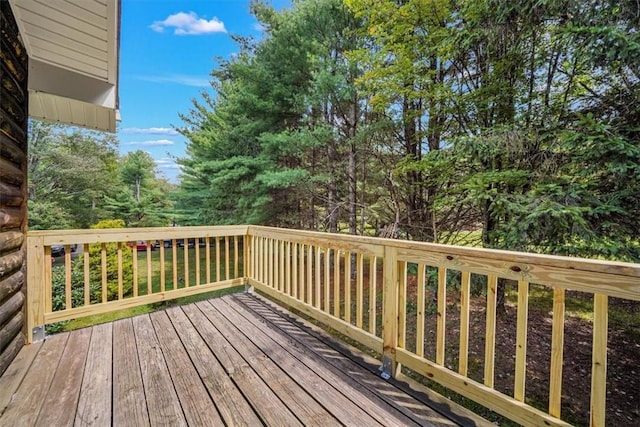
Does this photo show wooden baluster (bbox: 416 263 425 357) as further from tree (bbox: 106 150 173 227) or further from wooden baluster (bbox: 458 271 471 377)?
tree (bbox: 106 150 173 227)

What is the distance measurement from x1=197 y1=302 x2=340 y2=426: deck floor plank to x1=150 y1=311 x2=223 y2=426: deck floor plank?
1.21 feet

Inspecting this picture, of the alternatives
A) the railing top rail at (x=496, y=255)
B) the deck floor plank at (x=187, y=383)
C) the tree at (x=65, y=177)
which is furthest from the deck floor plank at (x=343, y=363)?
the tree at (x=65, y=177)

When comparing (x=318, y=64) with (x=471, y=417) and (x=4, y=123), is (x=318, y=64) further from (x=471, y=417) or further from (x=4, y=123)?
(x=471, y=417)

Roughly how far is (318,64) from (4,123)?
5.17 meters

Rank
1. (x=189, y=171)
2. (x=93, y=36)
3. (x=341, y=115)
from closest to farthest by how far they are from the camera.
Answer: (x=93, y=36) → (x=341, y=115) → (x=189, y=171)

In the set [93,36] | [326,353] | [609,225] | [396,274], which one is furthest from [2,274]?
[609,225]

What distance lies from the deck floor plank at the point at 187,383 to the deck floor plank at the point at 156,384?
0.03 metres

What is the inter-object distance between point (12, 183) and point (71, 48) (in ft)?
3.71

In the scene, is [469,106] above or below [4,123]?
above

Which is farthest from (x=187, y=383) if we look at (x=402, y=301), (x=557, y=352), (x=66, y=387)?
(x=557, y=352)

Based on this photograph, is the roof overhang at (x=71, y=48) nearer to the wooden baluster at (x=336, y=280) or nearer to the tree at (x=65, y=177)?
the wooden baluster at (x=336, y=280)

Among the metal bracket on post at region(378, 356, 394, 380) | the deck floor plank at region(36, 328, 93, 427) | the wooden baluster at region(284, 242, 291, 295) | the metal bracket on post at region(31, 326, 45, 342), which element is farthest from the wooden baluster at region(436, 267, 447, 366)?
the metal bracket on post at region(31, 326, 45, 342)

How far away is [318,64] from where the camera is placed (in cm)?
611

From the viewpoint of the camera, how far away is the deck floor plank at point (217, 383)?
1.65 meters
